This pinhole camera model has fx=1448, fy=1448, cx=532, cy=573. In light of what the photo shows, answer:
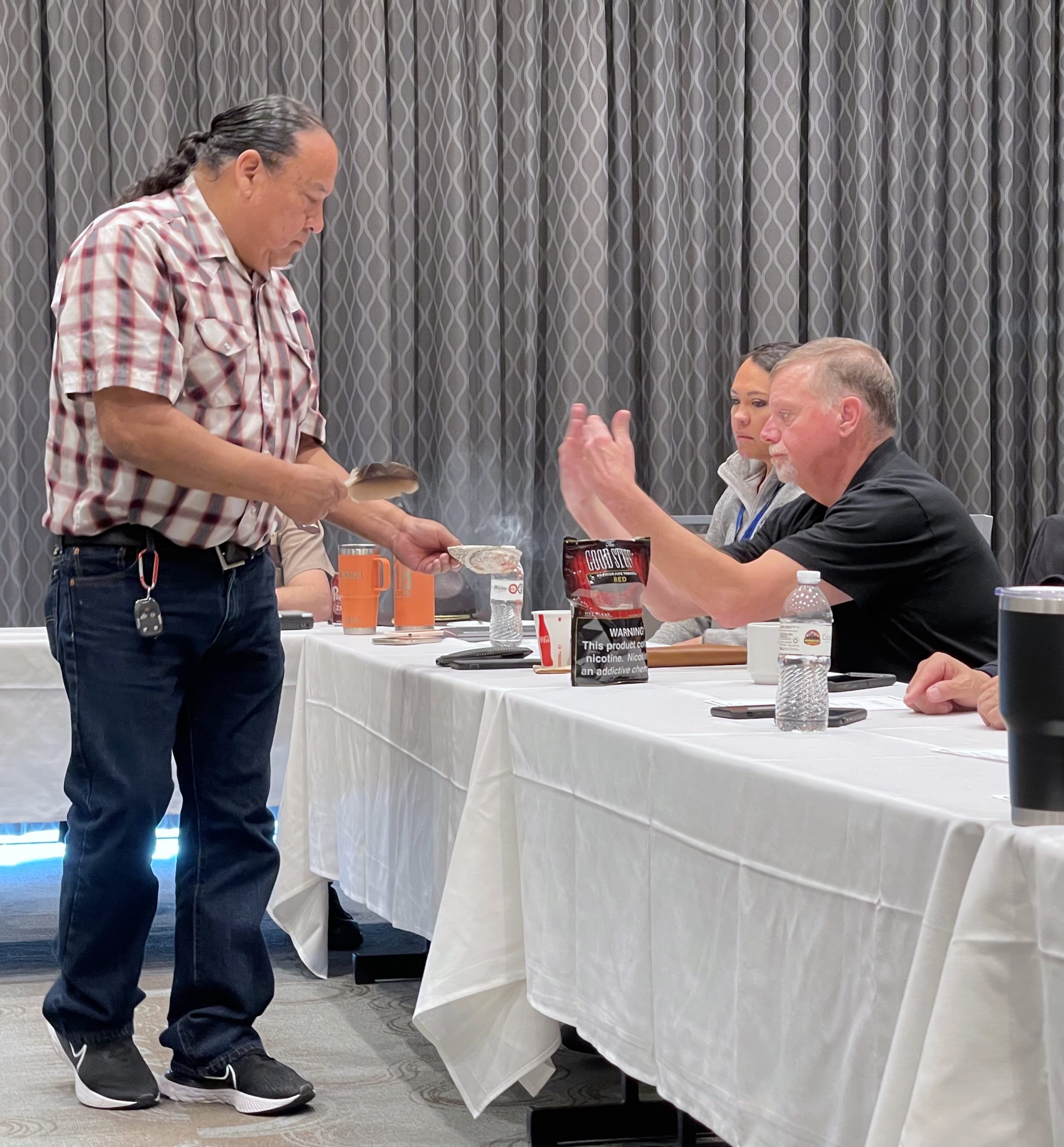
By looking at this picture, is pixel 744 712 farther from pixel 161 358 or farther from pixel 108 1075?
pixel 108 1075

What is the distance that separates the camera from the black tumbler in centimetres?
79

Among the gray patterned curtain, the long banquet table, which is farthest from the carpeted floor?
the gray patterned curtain

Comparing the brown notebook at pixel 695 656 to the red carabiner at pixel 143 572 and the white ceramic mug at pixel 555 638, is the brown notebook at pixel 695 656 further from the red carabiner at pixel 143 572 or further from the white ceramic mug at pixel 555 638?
the red carabiner at pixel 143 572

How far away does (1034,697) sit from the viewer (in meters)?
0.81

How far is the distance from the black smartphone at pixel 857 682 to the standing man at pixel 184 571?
2.08 ft

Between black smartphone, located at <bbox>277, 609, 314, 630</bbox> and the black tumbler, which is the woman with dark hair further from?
the black tumbler

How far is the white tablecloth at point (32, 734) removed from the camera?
2398mm

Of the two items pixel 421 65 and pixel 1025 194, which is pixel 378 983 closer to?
pixel 421 65

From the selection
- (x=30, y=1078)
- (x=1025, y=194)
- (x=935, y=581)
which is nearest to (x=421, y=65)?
(x=1025, y=194)

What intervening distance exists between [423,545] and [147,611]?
49 centimetres

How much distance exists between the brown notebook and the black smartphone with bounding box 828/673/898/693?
10.8 inches

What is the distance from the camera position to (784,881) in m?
1.04

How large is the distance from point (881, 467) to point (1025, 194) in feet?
8.19

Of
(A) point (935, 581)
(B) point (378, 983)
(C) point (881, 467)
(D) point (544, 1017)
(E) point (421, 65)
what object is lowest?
(B) point (378, 983)
